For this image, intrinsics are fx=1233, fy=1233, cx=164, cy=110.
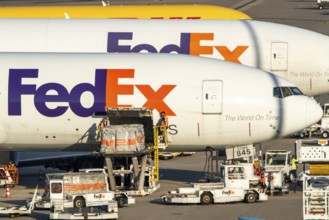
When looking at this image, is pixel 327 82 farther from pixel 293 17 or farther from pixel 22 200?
pixel 293 17

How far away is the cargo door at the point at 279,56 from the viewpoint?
6875 cm

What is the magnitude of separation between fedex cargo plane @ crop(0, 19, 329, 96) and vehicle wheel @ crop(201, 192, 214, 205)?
14350 mm

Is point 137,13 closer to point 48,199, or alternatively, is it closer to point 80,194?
point 48,199

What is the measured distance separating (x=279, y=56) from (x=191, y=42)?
4.97 metres

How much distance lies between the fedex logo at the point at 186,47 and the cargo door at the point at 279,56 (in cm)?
170

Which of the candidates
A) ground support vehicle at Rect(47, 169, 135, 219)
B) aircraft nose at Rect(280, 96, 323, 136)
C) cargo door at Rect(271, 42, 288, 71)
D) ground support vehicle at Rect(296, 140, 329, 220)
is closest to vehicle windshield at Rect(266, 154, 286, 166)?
ground support vehicle at Rect(296, 140, 329, 220)

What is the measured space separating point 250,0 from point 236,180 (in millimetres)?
89169

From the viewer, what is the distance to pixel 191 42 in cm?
6881

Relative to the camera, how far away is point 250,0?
5655 inches

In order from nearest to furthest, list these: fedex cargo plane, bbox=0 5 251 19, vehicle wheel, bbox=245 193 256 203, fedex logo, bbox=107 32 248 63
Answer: vehicle wheel, bbox=245 193 256 203 < fedex logo, bbox=107 32 248 63 < fedex cargo plane, bbox=0 5 251 19

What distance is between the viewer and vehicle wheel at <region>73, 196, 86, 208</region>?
53031mm

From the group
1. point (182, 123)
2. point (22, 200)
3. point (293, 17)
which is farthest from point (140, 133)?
point (293, 17)

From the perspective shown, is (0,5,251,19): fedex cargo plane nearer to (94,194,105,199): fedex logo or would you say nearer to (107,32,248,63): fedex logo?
(107,32,248,63): fedex logo

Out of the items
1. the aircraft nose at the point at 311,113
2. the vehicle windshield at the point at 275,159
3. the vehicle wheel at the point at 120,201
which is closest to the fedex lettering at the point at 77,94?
the vehicle wheel at the point at 120,201
